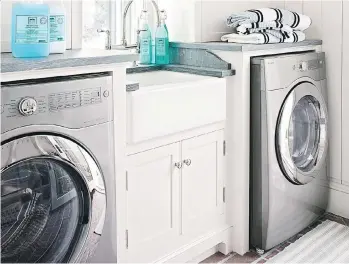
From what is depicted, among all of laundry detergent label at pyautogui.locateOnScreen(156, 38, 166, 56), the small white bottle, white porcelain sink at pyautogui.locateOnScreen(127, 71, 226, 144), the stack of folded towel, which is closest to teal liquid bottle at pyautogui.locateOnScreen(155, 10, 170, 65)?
laundry detergent label at pyautogui.locateOnScreen(156, 38, 166, 56)

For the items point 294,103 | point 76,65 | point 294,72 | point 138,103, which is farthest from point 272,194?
point 76,65

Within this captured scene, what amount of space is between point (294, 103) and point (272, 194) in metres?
0.51

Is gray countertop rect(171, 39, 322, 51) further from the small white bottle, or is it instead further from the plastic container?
the plastic container

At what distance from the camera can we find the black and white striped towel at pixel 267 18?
2.59m

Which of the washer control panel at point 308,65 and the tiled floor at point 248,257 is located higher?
the washer control panel at point 308,65

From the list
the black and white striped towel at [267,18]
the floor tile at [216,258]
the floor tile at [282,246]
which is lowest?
the floor tile at [216,258]

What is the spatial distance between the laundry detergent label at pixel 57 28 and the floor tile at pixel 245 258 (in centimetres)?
142

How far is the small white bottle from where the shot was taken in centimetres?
192

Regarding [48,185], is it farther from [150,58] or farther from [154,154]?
[150,58]

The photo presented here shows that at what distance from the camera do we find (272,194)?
98.0 inches

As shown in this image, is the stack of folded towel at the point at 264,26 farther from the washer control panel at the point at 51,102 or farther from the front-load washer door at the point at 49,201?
the front-load washer door at the point at 49,201

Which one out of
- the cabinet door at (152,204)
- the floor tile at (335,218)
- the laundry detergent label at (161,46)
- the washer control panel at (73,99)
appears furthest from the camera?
the floor tile at (335,218)

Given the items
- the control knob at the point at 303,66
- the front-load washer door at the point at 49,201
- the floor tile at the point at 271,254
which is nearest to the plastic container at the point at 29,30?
the front-load washer door at the point at 49,201

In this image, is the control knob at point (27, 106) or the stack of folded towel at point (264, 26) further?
the stack of folded towel at point (264, 26)
